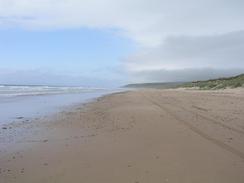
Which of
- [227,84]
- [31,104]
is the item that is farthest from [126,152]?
[227,84]

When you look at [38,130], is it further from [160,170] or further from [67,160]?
[160,170]

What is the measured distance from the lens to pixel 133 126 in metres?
12.0

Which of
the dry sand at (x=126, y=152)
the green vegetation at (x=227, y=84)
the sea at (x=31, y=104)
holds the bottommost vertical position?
the dry sand at (x=126, y=152)

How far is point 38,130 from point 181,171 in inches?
263

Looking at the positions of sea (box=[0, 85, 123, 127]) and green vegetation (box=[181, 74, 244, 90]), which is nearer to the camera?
sea (box=[0, 85, 123, 127])

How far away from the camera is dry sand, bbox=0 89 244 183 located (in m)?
6.05

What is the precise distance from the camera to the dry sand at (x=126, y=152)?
6.05 meters

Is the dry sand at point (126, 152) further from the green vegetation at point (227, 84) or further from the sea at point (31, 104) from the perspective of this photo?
the green vegetation at point (227, 84)

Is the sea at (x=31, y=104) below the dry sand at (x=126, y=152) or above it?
above

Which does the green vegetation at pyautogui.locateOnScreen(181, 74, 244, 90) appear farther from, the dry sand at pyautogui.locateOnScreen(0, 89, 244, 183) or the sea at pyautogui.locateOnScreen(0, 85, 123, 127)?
the dry sand at pyautogui.locateOnScreen(0, 89, 244, 183)

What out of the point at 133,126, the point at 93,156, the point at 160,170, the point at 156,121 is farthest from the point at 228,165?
the point at 156,121

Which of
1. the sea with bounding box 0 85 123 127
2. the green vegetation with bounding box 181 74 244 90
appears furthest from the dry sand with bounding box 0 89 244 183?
the green vegetation with bounding box 181 74 244 90

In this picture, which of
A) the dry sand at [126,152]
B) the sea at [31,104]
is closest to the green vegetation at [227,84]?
the sea at [31,104]

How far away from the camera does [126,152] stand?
308 inches
